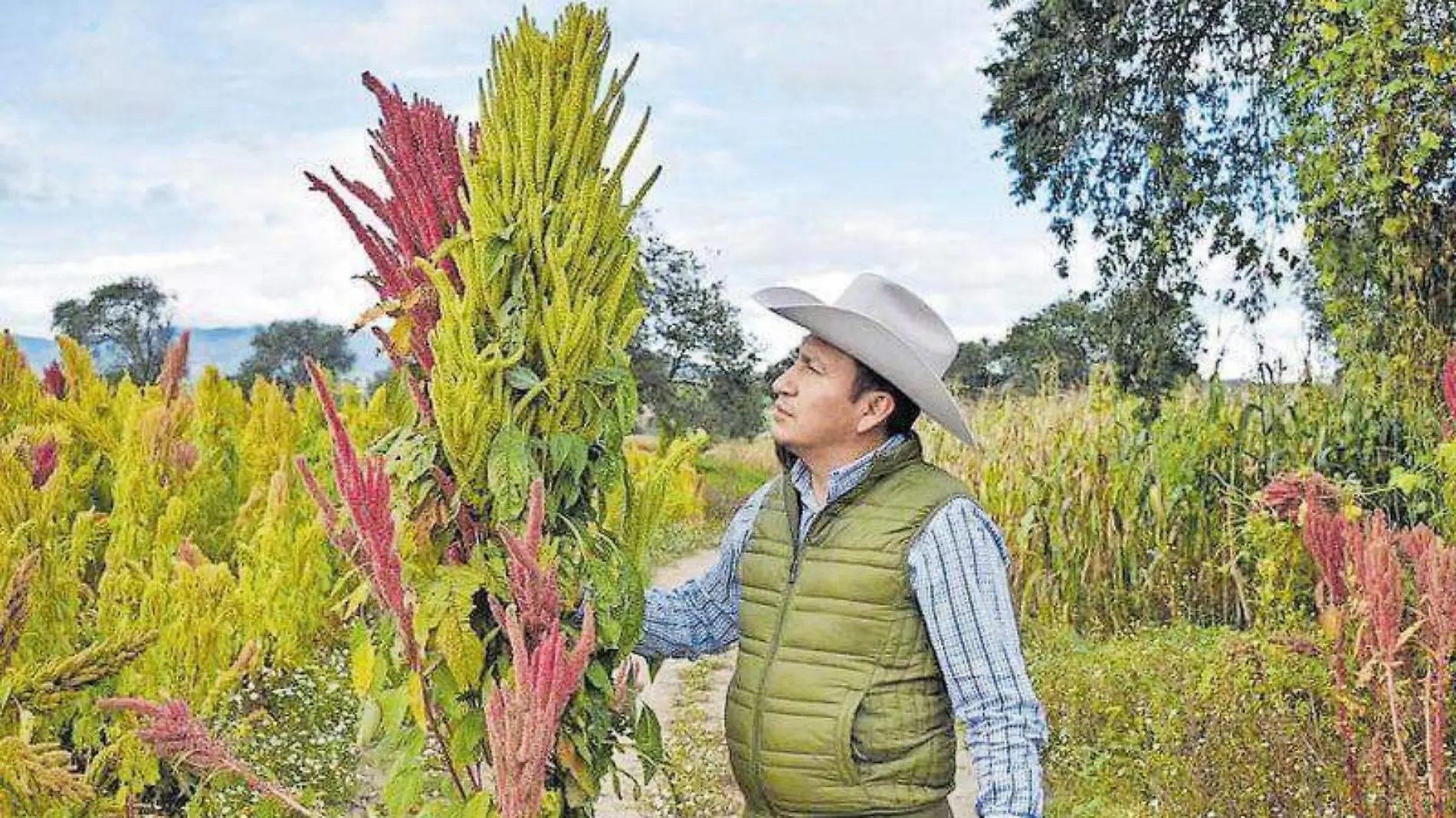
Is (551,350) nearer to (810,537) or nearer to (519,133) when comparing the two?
(519,133)

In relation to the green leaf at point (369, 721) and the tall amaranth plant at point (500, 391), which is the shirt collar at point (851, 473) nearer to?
the tall amaranth plant at point (500, 391)

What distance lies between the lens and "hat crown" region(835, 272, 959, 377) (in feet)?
9.46

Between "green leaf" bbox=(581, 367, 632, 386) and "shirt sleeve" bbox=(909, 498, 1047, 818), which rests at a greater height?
"green leaf" bbox=(581, 367, 632, 386)

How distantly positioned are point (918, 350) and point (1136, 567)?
5.62 metres

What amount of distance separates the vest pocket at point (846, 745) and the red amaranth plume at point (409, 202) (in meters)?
0.93

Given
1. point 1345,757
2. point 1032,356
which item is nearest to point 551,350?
point 1345,757

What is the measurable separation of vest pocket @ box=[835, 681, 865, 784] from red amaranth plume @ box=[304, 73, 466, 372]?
93 cm

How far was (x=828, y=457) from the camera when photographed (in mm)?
2791

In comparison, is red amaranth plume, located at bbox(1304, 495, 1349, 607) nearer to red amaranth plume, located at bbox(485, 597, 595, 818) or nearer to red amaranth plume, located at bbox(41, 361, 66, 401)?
red amaranth plume, located at bbox(485, 597, 595, 818)

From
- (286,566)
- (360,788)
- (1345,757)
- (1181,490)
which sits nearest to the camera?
(1345,757)

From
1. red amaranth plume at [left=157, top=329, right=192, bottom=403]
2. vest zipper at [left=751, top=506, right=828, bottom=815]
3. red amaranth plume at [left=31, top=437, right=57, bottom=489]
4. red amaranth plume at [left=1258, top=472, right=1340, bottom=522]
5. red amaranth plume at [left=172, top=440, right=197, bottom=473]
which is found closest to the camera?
vest zipper at [left=751, top=506, right=828, bottom=815]

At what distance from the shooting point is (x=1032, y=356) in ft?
137

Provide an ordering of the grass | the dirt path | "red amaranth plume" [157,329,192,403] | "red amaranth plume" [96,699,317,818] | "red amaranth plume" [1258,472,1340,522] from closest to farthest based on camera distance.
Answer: "red amaranth plume" [96,699,317,818]
"red amaranth plume" [1258,472,1340,522]
the grass
"red amaranth plume" [157,329,192,403]
the dirt path

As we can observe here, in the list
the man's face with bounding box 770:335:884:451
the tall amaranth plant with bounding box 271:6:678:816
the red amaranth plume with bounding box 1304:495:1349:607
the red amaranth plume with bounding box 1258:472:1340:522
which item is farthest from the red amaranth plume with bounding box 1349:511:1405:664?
the tall amaranth plant with bounding box 271:6:678:816
